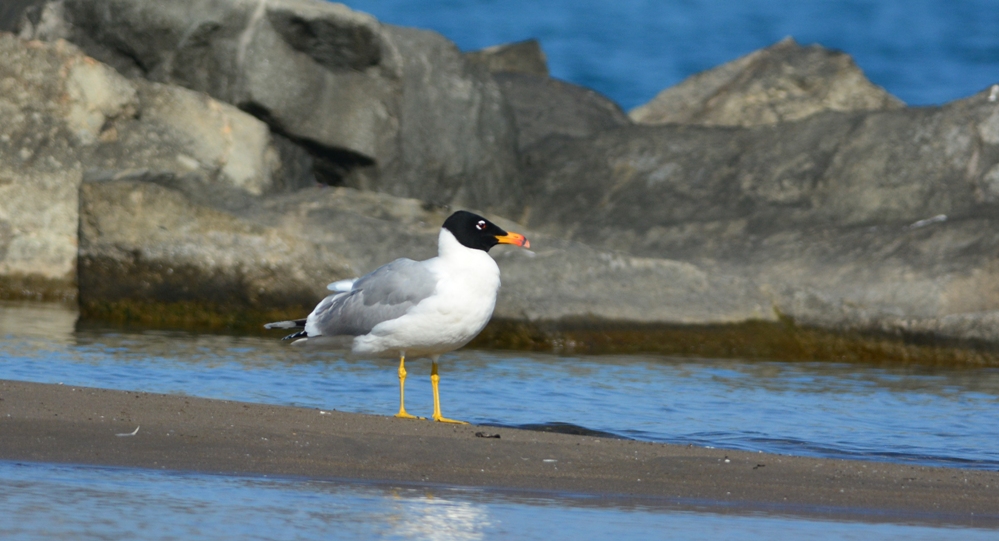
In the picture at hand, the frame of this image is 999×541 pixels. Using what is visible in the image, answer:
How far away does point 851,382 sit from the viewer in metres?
9.14

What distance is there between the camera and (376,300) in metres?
6.90

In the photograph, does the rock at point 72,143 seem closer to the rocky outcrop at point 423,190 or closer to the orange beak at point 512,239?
the rocky outcrop at point 423,190

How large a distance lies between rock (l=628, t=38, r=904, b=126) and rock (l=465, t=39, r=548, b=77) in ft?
9.79

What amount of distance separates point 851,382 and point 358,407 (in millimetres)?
3434

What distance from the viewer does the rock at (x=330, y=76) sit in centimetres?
1300

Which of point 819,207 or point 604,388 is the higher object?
→ point 819,207

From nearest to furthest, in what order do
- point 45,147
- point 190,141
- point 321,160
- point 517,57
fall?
point 45,147 → point 190,141 → point 321,160 → point 517,57

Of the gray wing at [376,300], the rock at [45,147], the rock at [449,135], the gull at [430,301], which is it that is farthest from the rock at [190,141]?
the gull at [430,301]

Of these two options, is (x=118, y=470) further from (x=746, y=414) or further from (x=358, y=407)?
(x=746, y=414)

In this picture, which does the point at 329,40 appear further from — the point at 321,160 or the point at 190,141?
the point at 190,141

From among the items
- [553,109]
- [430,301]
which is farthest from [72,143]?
[430,301]

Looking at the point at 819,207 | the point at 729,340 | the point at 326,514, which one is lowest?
the point at 326,514

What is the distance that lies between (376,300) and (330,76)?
6917 mm

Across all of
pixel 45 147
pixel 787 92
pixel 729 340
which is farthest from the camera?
pixel 787 92
